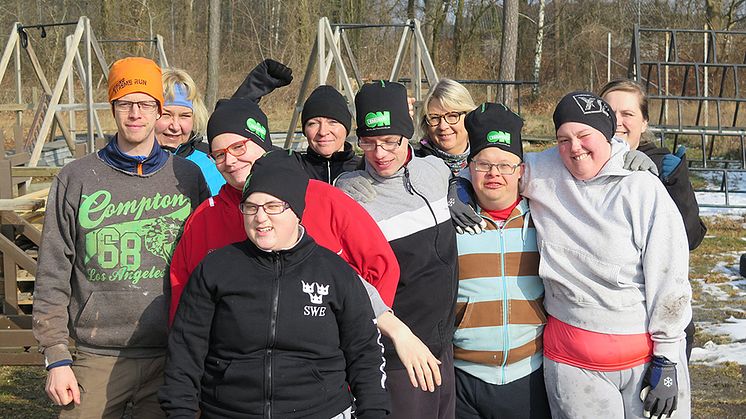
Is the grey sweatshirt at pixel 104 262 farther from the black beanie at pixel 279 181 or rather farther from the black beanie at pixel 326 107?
the black beanie at pixel 326 107

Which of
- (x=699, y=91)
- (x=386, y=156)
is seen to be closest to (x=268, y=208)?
(x=386, y=156)

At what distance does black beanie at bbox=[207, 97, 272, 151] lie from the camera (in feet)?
8.58

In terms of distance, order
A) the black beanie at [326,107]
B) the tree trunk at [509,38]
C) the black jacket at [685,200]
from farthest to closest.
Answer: the tree trunk at [509,38]
the black beanie at [326,107]
the black jacket at [685,200]

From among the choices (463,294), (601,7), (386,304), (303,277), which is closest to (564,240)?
(463,294)

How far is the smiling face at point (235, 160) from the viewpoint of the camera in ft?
8.43

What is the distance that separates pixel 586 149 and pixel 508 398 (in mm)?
899

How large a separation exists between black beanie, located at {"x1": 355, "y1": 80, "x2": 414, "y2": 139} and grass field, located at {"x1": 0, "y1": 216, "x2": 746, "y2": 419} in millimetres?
3106

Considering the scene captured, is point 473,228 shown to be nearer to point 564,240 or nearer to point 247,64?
point 564,240

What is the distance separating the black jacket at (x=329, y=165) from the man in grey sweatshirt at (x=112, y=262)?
77 cm

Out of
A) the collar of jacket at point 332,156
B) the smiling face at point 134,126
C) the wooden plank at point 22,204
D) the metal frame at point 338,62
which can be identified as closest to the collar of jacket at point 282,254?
the smiling face at point 134,126

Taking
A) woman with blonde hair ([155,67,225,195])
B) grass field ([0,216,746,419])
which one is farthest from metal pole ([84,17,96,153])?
woman with blonde hair ([155,67,225,195])

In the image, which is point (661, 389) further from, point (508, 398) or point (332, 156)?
point (332, 156)

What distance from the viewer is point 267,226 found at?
2.31 metres

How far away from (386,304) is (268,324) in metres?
0.44
